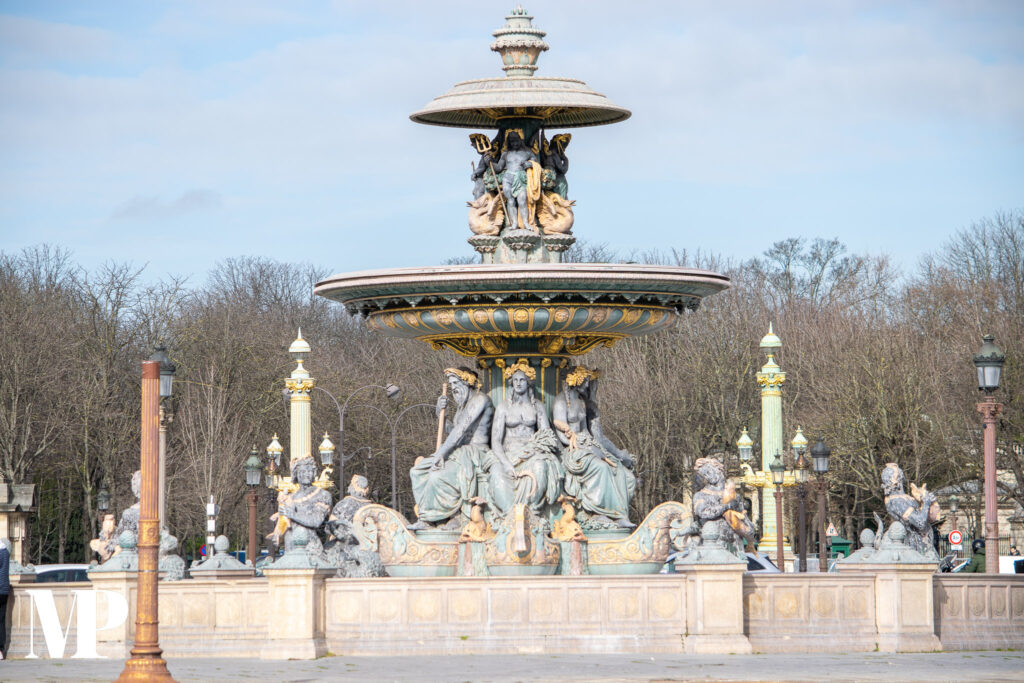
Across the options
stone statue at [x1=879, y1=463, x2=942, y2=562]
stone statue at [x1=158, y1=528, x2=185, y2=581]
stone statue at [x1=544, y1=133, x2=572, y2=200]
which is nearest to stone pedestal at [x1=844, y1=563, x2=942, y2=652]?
stone statue at [x1=879, y1=463, x2=942, y2=562]

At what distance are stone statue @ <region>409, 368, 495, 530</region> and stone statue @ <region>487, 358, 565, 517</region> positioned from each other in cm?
19

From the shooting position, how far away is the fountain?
23.5m

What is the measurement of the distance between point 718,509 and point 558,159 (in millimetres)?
5652

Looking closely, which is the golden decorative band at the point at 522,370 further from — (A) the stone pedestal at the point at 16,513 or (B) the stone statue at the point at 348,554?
(A) the stone pedestal at the point at 16,513

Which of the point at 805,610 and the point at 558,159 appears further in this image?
the point at 558,159

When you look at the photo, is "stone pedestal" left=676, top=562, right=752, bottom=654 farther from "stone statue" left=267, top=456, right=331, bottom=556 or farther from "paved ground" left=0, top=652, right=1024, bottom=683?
"stone statue" left=267, top=456, right=331, bottom=556

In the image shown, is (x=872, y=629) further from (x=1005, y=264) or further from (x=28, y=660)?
(x=1005, y=264)

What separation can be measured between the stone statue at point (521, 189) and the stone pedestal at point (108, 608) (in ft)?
21.6

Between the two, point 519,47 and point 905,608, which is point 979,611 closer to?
point 905,608

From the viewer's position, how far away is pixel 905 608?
21219 millimetres

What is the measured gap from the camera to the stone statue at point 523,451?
78.5 ft

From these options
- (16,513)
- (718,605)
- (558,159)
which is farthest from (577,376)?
(16,513)

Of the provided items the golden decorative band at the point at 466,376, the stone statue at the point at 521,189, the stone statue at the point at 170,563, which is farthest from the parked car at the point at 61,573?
the stone statue at the point at 521,189

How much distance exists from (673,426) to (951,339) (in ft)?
28.6
